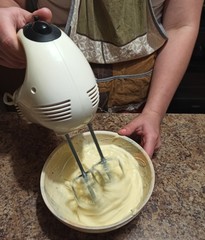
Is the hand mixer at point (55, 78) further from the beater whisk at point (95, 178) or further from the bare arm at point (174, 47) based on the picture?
the bare arm at point (174, 47)

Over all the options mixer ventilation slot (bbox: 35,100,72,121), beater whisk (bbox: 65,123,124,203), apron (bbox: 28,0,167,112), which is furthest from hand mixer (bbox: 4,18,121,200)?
apron (bbox: 28,0,167,112)

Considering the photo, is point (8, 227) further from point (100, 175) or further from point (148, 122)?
point (148, 122)

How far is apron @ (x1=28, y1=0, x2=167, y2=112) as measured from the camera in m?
0.74

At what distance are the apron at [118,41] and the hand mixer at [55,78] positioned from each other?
31 cm

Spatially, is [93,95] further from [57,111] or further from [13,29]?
[13,29]

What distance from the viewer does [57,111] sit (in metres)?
0.44

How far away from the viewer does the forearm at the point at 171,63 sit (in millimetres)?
807

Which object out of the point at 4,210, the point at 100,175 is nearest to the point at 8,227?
the point at 4,210

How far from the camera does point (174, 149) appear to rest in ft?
2.19

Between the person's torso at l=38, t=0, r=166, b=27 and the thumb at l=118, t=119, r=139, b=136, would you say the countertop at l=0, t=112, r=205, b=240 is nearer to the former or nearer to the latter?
the thumb at l=118, t=119, r=139, b=136

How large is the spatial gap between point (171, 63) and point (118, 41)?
16cm

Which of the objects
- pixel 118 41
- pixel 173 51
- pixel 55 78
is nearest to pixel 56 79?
pixel 55 78

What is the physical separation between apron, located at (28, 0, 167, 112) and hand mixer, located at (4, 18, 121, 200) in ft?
1.01

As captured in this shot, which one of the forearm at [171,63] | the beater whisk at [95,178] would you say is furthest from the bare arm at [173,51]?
the beater whisk at [95,178]
